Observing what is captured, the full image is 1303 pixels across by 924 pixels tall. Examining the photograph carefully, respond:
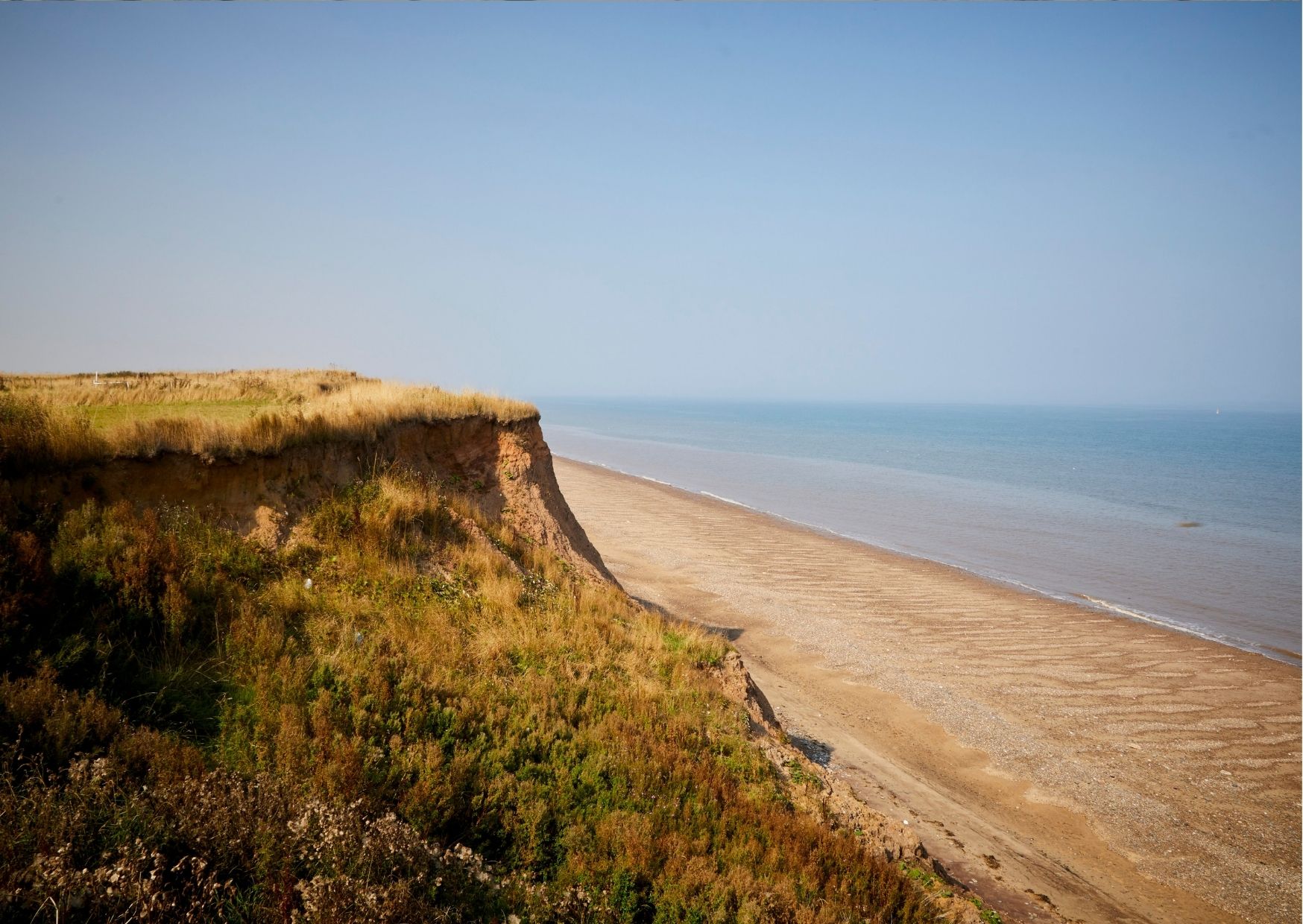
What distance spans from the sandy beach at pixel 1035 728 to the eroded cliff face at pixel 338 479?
5196 millimetres

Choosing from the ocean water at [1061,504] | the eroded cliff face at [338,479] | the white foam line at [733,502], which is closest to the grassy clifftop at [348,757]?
the eroded cliff face at [338,479]

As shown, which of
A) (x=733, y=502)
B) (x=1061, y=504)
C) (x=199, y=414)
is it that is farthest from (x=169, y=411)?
(x=1061, y=504)

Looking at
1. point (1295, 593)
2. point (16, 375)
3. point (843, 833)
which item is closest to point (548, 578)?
point (843, 833)

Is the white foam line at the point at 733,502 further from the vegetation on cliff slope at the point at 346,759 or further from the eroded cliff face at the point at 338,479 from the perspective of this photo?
the vegetation on cliff slope at the point at 346,759

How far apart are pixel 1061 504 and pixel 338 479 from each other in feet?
134

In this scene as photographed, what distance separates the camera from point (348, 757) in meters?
5.01

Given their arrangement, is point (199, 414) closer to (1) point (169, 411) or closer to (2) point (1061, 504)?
(1) point (169, 411)

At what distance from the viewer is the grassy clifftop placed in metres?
3.92

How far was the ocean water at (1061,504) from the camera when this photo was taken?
2184cm

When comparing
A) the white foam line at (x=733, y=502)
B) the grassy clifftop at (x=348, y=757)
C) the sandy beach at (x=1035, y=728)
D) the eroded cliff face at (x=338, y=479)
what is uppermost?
the eroded cliff face at (x=338, y=479)

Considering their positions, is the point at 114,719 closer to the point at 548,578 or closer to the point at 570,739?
the point at 570,739

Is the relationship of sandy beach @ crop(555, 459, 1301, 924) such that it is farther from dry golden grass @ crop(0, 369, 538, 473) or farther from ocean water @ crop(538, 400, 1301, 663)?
dry golden grass @ crop(0, 369, 538, 473)

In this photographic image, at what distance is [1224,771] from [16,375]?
25.8 meters

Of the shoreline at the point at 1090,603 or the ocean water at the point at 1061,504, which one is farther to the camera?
the ocean water at the point at 1061,504
